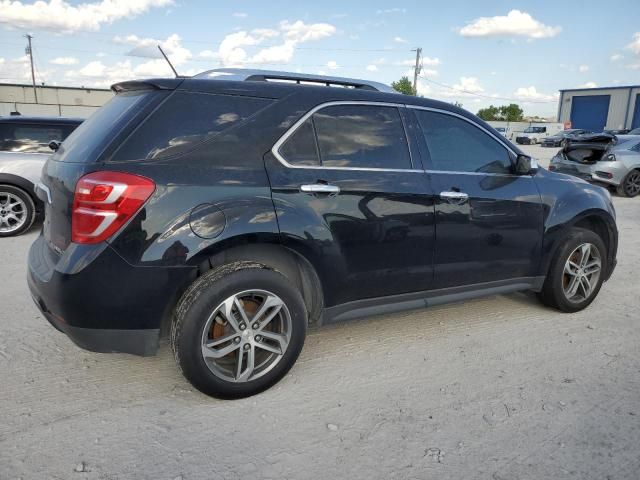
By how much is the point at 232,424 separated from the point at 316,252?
104 centimetres

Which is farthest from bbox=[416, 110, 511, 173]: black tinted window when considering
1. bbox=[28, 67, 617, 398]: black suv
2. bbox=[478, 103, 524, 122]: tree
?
bbox=[478, 103, 524, 122]: tree

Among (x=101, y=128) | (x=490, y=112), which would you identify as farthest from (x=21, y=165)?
(x=490, y=112)

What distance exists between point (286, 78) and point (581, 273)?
2.91 m

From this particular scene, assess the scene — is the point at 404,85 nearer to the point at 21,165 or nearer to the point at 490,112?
the point at 490,112

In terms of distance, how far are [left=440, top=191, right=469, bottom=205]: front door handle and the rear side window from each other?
12.5 inches

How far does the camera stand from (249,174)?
2723mm

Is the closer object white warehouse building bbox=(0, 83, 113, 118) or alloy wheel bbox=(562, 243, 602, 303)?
alloy wheel bbox=(562, 243, 602, 303)

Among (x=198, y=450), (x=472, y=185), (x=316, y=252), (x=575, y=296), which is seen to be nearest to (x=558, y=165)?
(x=575, y=296)

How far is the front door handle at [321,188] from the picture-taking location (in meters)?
2.84

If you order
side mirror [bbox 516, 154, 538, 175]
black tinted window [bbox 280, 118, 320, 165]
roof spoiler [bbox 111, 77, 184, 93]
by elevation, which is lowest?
side mirror [bbox 516, 154, 538, 175]

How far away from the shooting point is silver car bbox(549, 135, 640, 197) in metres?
11.5

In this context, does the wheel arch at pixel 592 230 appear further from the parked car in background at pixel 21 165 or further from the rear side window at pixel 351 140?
the parked car in background at pixel 21 165

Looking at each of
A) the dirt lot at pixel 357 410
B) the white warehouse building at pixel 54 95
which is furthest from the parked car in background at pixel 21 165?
the white warehouse building at pixel 54 95

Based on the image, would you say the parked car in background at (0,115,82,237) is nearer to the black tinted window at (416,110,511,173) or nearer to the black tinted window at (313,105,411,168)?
the black tinted window at (313,105,411,168)
